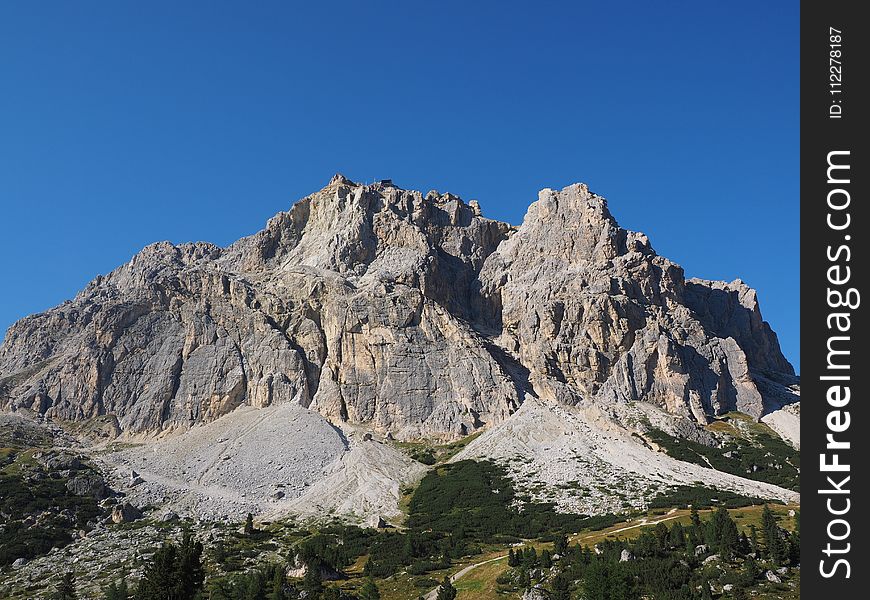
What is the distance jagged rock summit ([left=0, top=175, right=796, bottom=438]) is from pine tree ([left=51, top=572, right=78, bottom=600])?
82.8 metres

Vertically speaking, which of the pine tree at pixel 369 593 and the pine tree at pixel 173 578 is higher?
the pine tree at pixel 173 578

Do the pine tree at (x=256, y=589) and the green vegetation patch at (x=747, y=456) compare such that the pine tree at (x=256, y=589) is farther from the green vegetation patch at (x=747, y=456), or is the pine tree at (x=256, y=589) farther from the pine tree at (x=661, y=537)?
the green vegetation patch at (x=747, y=456)

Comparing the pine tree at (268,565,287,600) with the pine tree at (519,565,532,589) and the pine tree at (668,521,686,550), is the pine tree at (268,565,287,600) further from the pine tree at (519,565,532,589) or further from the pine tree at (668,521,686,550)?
the pine tree at (668,521,686,550)

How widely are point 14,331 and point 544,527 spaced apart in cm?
18276

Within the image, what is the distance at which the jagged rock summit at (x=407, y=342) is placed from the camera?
5846 inches

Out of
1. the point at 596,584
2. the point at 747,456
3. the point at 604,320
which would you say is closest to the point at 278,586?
the point at 596,584

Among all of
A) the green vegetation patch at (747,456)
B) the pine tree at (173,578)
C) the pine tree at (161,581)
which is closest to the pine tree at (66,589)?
the pine tree at (173,578)

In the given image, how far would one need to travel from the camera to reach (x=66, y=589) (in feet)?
198

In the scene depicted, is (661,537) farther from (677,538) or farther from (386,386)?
(386,386)

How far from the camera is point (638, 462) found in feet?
355
